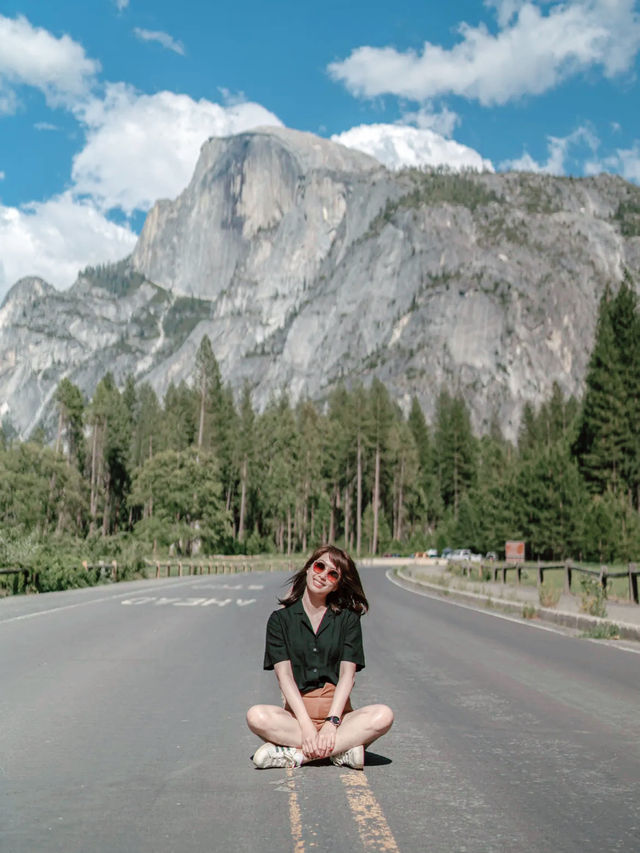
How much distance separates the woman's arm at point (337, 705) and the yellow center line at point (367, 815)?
0.29 meters

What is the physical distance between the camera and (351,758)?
6.26m

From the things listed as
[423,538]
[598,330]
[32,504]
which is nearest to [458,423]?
[423,538]

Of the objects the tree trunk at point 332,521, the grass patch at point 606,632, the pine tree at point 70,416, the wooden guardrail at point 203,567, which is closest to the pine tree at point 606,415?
the wooden guardrail at point 203,567

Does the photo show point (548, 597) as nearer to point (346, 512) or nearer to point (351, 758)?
point (351, 758)

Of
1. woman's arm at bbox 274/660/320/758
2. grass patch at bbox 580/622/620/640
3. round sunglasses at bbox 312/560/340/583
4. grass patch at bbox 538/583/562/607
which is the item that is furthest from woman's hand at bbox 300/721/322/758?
grass patch at bbox 538/583/562/607

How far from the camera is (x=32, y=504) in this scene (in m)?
74.4

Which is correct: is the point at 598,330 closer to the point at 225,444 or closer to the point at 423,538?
the point at 423,538

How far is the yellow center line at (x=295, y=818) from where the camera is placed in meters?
→ 4.65

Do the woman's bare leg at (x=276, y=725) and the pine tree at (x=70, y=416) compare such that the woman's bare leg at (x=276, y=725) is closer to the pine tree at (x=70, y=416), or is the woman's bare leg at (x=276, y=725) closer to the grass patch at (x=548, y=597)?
the grass patch at (x=548, y=597)

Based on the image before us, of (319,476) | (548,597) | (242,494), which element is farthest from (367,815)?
(319,476)

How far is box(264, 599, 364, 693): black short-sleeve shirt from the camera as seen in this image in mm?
6113

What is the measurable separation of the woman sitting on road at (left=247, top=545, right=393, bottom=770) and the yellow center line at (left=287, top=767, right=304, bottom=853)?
0.22 meters

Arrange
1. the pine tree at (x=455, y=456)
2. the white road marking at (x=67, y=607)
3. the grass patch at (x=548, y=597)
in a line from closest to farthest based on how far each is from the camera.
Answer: the white road marking at (x=67, y=607) → the grass patch at (x=548, y=597) → the pine tree at (x=455, y=456)

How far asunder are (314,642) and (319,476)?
109 m
